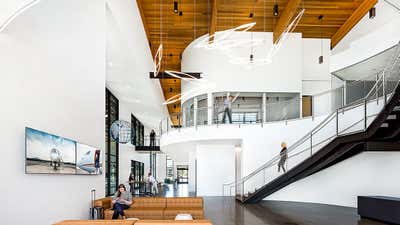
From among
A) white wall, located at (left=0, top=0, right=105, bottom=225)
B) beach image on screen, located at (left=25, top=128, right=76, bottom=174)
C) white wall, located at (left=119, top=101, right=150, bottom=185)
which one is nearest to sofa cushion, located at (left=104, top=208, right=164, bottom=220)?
white wall, located at (left=0, top=0, right=105, bottom=225)

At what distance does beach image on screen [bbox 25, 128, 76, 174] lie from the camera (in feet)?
18.7

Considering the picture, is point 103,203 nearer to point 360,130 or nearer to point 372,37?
point 360,130

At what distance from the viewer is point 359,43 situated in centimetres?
1349

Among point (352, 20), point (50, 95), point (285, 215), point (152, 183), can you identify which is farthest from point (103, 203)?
point (352, 20)

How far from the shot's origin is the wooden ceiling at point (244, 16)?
15.3 m

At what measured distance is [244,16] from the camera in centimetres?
1642

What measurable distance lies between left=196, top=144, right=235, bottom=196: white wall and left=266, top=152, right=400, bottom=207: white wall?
3576mm

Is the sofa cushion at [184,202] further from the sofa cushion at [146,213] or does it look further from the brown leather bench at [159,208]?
the sofa cushion at [146,213]

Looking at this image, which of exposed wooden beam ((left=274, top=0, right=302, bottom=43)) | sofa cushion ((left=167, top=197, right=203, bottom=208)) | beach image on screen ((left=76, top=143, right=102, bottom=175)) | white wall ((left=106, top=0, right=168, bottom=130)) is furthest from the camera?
exposed wooden beam ((left=274, top=0, right=302, bottom=43))

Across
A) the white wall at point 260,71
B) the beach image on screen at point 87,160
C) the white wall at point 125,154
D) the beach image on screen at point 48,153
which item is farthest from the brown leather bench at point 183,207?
the white wall at point 125,154

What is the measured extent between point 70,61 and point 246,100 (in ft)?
32.5

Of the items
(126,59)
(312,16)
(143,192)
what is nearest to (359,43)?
(312,16)

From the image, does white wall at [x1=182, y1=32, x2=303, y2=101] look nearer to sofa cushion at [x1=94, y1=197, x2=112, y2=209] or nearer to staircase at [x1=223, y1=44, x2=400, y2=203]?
staircase at [x1=223, y1=44, x2=400, y2=203]

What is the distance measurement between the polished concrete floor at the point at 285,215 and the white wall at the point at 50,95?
3629mm
